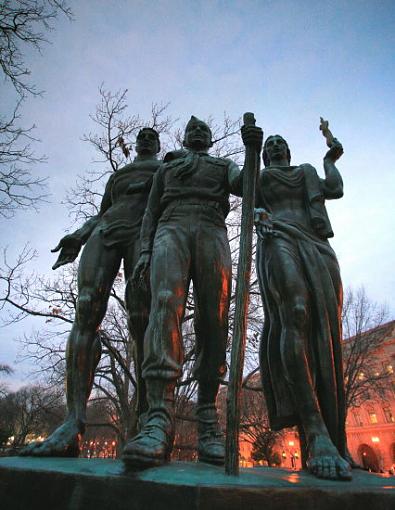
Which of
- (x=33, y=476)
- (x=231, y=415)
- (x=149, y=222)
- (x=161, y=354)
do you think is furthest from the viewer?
(x=149, y=222)

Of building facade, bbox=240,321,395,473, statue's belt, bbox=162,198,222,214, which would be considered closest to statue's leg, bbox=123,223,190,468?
statue's belt, bbox=162,198,222,214

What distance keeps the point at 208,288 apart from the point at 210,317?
26cm

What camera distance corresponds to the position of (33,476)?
1967 millimetres

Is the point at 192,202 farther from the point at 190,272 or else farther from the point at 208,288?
the point at 208,288

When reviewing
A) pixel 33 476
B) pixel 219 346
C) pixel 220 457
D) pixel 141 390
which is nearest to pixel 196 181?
pixel 219 346

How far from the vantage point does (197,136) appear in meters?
4.04

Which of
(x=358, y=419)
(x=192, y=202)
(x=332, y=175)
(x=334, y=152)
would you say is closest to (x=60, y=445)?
(x=192, y=202)

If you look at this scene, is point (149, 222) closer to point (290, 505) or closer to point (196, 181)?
point (196, 181)

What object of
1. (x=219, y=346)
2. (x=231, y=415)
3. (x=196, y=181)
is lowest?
(x=231, y=415)

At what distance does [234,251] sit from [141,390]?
11558 mm

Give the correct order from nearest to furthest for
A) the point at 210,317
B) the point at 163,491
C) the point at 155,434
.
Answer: the point at 163,491 < the point at 155,434 < the point at 210,317

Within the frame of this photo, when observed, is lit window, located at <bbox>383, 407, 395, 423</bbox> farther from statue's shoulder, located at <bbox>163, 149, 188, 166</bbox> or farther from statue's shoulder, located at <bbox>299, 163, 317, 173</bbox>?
statue's shoulder, located at <bbox>163, 149, 188, 166</bbox>

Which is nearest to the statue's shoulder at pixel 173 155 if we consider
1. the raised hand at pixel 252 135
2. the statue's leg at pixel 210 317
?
the statue's leg at pixel 210 317

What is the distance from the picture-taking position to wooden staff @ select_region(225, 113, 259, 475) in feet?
6.93
